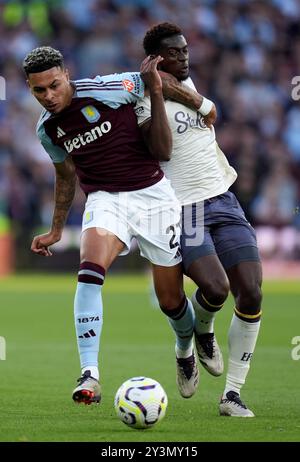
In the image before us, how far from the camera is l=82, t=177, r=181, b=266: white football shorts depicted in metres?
7.22

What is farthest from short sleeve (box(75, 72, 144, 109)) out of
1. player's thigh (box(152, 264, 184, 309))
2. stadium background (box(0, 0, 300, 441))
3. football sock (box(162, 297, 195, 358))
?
stadium background (box(0, 0, 300, 441))

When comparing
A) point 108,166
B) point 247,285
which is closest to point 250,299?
point 247,285

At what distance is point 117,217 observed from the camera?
23.8 ft

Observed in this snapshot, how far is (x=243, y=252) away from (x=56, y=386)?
2.02 m

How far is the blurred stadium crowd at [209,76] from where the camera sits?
68.5 feet

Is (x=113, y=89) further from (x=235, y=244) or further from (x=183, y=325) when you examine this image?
(x=183, y=325)

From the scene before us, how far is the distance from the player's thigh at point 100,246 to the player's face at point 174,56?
1.33m

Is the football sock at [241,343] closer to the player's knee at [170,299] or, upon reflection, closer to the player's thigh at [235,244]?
the player's thigh at [235,244]

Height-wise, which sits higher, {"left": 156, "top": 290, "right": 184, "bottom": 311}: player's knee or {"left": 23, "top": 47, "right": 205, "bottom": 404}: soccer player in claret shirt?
{"left": 23, "top": 47, "right": 205, "bottom": 404}: soccer player in claret shirt

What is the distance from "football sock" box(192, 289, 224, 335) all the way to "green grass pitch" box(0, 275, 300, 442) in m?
0.50

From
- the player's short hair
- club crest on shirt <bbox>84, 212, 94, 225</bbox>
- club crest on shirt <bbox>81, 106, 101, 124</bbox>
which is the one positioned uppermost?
the player's short hair

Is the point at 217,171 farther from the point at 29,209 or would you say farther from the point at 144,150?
the point at 29,209

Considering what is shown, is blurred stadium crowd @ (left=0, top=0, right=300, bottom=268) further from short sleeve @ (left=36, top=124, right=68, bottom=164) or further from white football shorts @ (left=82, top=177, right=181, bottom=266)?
short sleeve @ (left=36, top=124, right=68, bottom=164)
